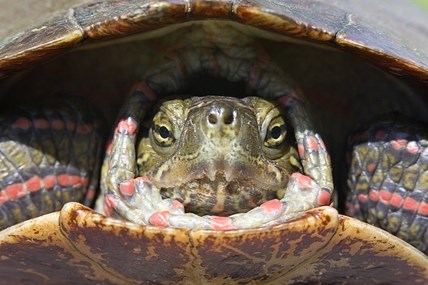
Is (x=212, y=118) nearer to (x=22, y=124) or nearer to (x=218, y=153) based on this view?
(x=218, y=153)

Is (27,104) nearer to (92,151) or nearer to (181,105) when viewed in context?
(92,151)

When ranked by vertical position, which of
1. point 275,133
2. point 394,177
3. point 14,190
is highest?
point 275,133

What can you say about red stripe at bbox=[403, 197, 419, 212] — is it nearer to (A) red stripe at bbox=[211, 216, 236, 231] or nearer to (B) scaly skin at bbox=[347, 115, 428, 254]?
(B) scaly skin at bbox=[347, 115, 428, 254]

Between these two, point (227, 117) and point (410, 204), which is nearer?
point (227, 117)

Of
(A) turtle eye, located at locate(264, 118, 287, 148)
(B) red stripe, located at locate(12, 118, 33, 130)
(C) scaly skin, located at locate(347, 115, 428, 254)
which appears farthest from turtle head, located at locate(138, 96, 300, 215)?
(B) red stripe, located at locate(12, 118, 33, 130)

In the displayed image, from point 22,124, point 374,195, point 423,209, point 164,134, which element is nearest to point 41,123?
point 22,124
